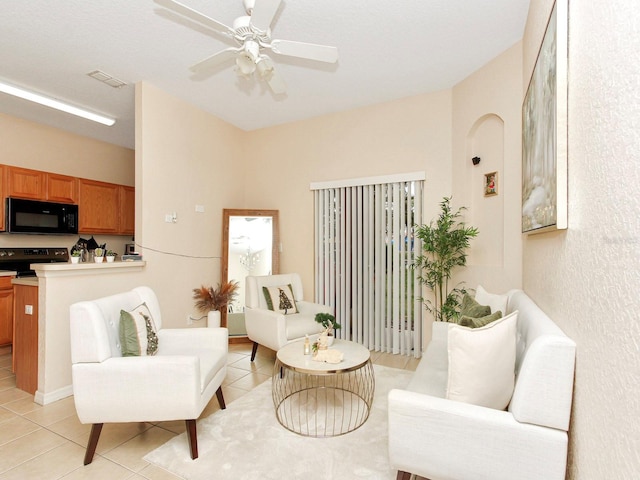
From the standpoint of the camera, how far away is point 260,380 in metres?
3.14

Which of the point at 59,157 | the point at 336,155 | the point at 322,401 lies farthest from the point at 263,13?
the point at 59,157

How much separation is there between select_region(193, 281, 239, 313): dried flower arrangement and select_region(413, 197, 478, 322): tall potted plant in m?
2.44

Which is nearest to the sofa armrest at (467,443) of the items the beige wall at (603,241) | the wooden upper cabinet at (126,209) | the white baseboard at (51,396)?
the beige wall at (603,241)

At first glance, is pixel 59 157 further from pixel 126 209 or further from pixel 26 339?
pixel 26 339

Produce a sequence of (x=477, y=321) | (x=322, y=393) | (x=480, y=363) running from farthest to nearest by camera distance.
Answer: (x=322, y=393), (x=477, y=321), (x=480, y=363)

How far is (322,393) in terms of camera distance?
2.82 m

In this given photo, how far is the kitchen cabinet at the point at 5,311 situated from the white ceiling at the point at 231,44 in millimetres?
2202

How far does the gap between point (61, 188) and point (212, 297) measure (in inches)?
110

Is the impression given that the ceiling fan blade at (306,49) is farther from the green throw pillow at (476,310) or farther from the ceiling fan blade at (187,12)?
the green throw pillow at (476,310)

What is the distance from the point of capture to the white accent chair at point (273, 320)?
10.4ft

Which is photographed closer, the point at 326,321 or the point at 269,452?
the point at 269,452

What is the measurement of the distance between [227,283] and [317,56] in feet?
10.2

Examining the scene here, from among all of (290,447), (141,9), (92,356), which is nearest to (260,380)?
(290,447)

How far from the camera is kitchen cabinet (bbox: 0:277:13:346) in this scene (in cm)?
388
